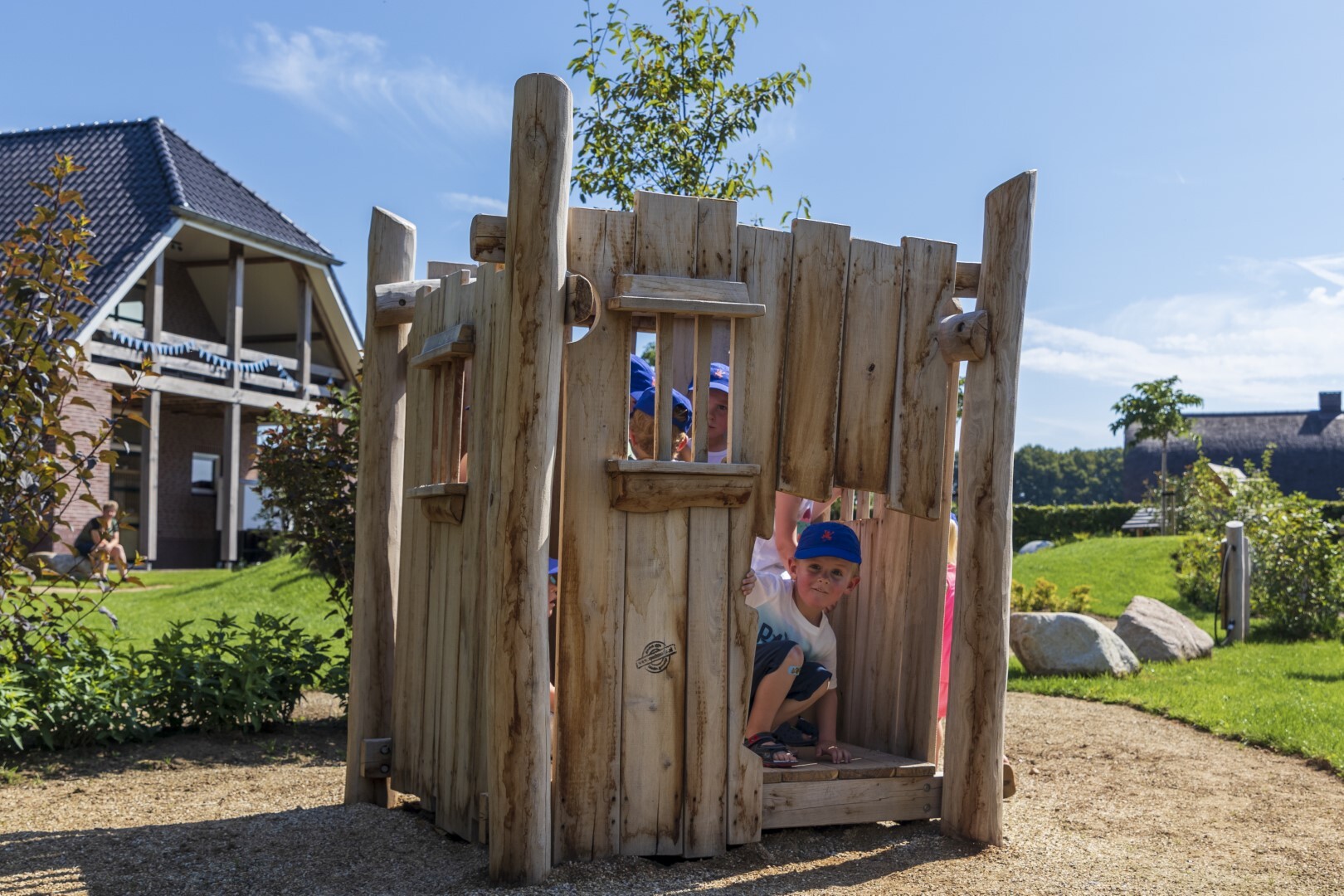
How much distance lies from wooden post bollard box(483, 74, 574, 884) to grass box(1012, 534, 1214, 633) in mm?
12670

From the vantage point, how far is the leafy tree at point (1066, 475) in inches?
4077

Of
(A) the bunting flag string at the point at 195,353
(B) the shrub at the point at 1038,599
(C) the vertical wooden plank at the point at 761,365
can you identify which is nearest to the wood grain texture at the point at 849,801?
(C) the vertical wooden plank at the point at 761,365

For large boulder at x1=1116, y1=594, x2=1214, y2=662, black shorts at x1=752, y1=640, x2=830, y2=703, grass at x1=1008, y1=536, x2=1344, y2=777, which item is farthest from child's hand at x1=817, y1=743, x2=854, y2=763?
large boulder at x1=1116, y1=594, x2=1214, y2=662

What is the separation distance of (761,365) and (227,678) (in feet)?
13.5

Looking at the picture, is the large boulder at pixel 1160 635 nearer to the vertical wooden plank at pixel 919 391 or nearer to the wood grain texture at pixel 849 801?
the wood grain texture at pixel 849 801

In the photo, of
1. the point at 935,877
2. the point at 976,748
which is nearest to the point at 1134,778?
the point at 976,748

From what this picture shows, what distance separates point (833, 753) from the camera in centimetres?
458

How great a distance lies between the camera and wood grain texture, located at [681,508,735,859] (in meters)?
3.93

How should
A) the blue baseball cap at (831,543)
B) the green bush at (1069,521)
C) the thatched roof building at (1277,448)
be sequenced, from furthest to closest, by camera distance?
the thatched roof building at (1277,448) → the green bush at (1069,521) → the blue baseball cap at (831,543)

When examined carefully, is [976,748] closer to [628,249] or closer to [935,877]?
[935,877]

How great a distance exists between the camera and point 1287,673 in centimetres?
979

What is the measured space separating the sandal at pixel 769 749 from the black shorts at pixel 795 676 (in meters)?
0.16

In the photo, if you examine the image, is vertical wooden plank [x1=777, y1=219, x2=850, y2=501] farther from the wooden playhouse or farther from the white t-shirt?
the white t-shirt

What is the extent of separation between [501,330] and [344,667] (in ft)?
12.5
